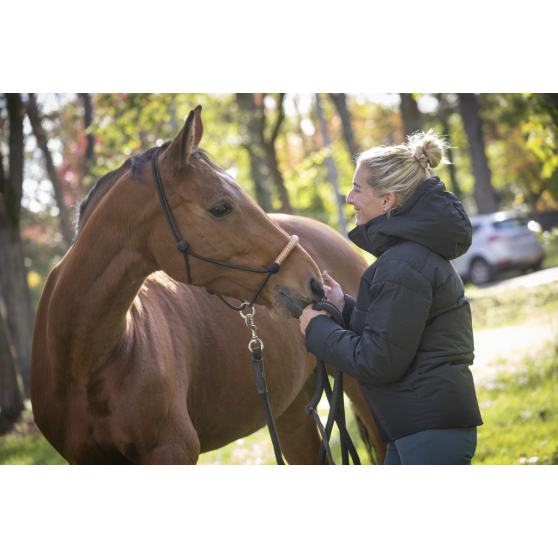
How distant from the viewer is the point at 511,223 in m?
12.4

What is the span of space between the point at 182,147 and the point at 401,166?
0.84 metres

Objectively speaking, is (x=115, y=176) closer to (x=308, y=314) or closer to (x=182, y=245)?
(x=182, y=245)

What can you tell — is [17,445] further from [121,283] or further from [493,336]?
[493,336]

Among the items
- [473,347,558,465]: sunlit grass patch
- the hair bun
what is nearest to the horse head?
the hair bun

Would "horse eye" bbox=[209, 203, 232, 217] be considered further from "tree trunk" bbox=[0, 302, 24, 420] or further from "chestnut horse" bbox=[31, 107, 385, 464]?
"tree trunk" bbox=[0, 302, 24, 420]

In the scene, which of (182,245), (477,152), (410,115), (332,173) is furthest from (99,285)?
(477,152)

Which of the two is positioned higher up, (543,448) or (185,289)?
(185,289)

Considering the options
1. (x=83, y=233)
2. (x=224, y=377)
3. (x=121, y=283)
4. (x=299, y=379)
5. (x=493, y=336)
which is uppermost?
(x=83, y=233)

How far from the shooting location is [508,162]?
1939cm

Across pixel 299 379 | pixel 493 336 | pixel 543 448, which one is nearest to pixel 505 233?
pixel 493 336

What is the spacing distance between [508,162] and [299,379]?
1893cm

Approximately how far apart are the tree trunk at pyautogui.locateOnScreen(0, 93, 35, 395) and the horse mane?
4778mm

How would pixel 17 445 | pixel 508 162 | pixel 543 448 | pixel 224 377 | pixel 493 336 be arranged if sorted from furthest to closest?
pixel 508 162, pixel 493 336, pixel 17 445, pixel 543 448, pixel 224 377
